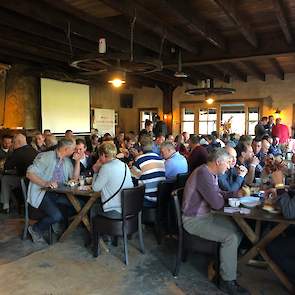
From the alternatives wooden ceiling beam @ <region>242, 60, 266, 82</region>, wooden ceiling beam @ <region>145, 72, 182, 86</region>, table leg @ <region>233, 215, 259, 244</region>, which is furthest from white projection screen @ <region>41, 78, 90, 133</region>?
table leg @ <region>233, 215, 259, 244</region>

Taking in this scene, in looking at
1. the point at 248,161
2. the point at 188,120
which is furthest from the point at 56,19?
the point at 188,120

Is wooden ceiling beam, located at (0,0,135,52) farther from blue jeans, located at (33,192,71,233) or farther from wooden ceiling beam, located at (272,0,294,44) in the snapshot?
blue jeans, located at (33,192,71,233)

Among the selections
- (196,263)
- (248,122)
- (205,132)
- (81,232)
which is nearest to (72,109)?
(205,132)

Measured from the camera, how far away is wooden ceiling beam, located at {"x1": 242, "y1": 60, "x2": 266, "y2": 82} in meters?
9.18

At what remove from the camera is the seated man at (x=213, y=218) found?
2893 mm

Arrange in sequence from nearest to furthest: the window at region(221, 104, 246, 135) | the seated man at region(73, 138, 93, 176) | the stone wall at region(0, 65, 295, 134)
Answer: the seated man at region(73, 138, 93, 176), the stone wall at region(0, 65, 295, 134), the window at region(221, 104, 246, 135)

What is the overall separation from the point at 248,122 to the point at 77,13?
8.52 metres

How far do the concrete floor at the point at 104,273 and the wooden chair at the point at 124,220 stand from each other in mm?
211

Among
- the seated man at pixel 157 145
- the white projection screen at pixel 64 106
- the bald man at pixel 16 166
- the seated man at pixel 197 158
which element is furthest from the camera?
the white projection screen at pixel 64 106

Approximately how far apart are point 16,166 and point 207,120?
8503mm

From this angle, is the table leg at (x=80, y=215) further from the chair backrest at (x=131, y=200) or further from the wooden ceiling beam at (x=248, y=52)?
the wooden ceiling beam at (x=248, y=52)

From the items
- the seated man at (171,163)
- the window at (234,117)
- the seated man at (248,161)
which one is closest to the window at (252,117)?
the window at (234,117)

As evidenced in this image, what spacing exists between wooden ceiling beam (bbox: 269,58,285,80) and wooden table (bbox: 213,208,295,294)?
6.78 metres

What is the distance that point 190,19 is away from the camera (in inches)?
190
